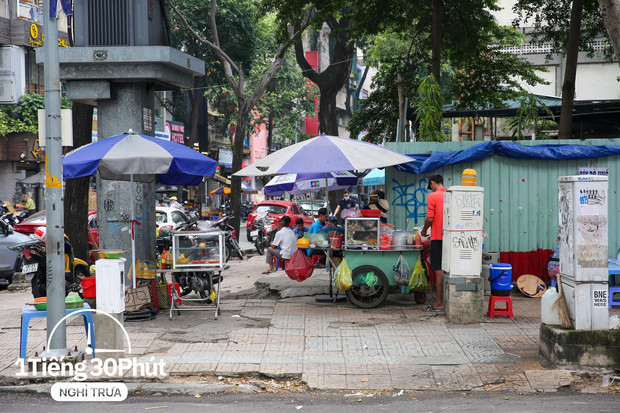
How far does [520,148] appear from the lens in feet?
39.3

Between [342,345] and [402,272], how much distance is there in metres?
2.61

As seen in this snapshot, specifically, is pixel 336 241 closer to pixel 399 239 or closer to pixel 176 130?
pixel 399 239

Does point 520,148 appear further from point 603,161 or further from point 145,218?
point 145,218

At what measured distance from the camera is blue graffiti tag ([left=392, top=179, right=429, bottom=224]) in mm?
12398

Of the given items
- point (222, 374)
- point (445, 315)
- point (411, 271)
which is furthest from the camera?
point (411, 271)

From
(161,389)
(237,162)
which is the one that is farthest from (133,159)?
(237,162)

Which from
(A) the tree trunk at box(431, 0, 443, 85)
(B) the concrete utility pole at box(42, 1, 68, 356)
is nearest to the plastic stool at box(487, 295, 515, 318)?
(B) the concrete utility pole at box(42, 1, 68, 356)

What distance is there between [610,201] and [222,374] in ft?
26.3

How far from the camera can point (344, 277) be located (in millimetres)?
10703

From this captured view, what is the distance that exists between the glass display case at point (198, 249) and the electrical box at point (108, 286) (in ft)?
9.08

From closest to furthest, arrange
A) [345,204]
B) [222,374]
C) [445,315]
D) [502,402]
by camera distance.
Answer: [502,402] → [222,374] → [445,315] → [345,204]

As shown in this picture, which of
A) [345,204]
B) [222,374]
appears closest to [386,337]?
[222,374]

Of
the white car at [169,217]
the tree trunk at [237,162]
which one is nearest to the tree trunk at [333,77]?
the tree trunk at [237,162]

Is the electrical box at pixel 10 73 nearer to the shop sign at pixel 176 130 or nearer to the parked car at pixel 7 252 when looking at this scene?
the shop sign at pixel 176 130
